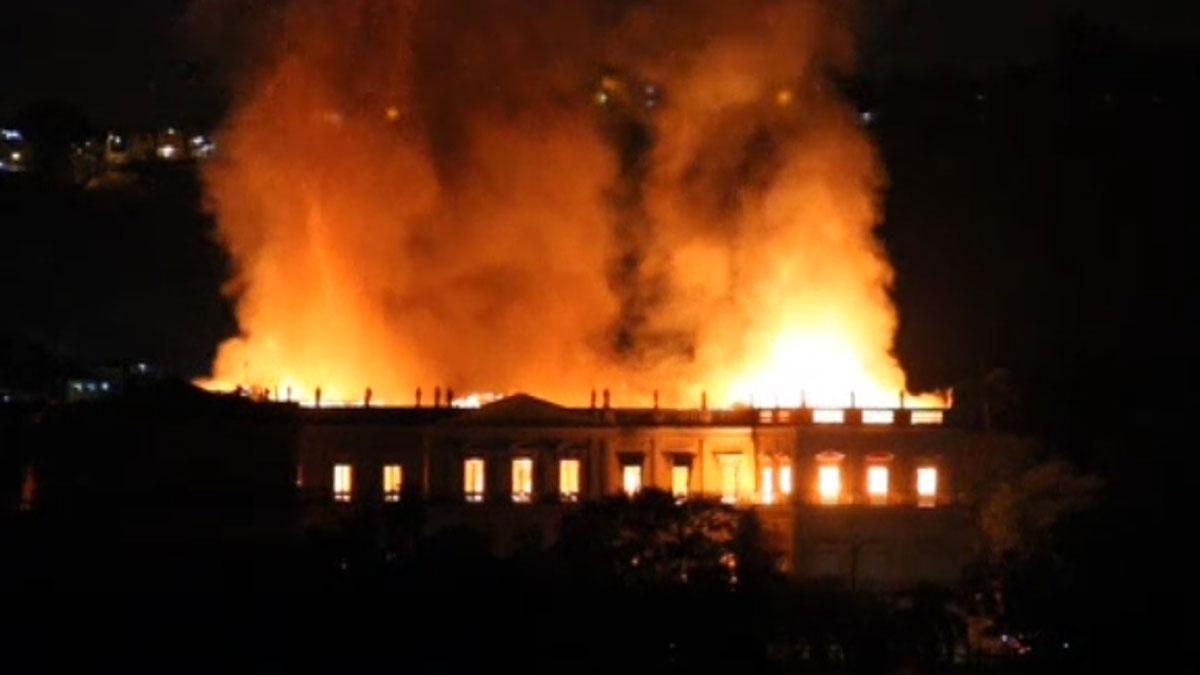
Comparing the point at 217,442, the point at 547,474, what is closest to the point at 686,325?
the point at 547,474

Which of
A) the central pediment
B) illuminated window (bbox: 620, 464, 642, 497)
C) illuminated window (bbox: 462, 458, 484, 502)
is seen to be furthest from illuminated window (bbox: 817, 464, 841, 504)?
illuminated window (bbox: 462, 458, 484, 502)

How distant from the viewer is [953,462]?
6353 centimetres

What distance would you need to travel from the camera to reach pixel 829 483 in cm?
6419

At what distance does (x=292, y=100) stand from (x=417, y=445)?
10.9 metres

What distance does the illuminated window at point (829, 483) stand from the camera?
6406cm

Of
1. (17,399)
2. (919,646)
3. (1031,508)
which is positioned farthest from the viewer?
(17,399)

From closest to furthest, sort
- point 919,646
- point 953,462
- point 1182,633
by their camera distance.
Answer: point 1182,633 < point 919,646 < point 953,462

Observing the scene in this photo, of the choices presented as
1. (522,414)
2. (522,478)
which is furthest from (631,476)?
(522,414)

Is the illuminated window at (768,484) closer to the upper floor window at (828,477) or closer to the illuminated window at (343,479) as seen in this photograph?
the upper floor window at (828,477)

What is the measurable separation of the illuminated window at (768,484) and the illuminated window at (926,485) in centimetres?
310

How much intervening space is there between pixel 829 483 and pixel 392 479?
9.24 metres

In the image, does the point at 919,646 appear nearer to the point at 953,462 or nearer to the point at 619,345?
the point at 953,462

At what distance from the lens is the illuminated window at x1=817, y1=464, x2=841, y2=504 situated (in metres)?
64.1

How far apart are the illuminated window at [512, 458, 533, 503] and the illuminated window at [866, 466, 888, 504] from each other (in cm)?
710
